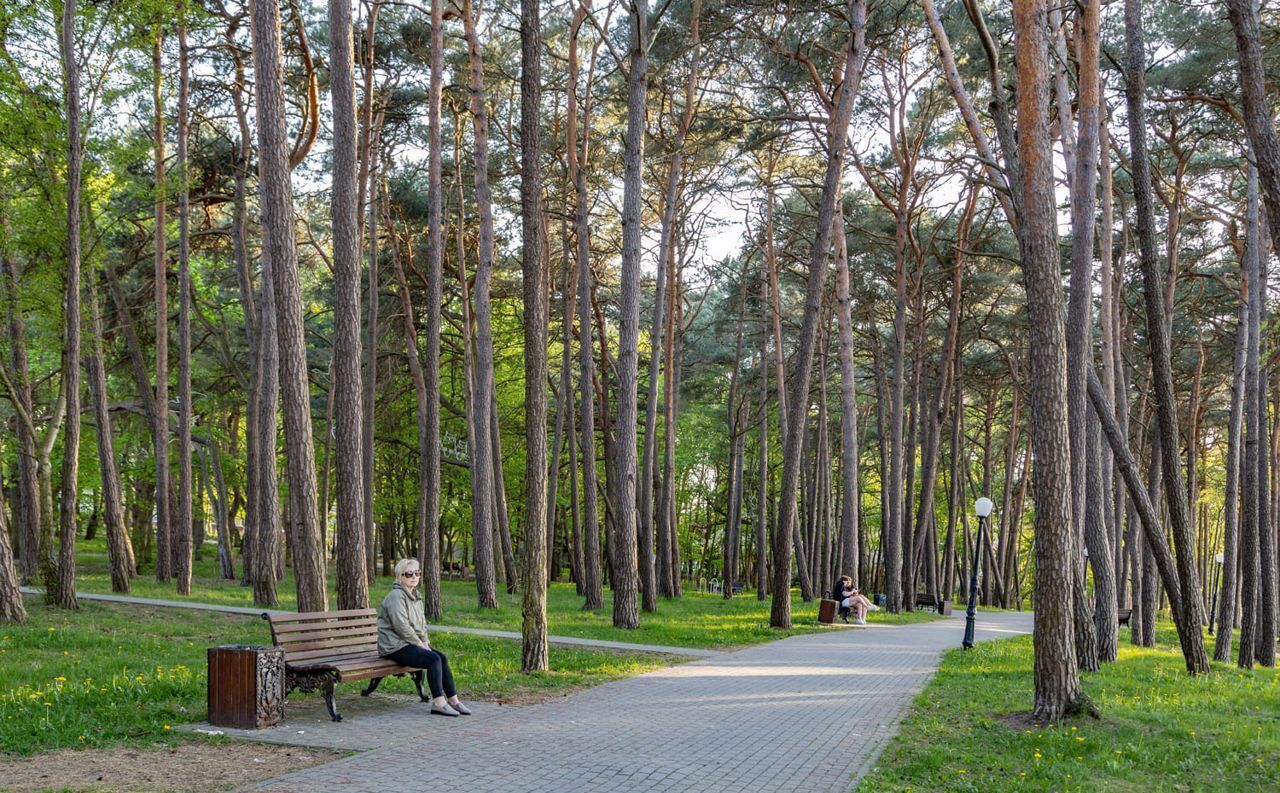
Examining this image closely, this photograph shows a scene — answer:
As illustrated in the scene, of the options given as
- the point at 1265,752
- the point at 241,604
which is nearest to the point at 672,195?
the point at 241,604

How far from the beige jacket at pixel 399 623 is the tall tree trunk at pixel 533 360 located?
1.82 metres

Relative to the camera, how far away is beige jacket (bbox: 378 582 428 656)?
9.29 meters

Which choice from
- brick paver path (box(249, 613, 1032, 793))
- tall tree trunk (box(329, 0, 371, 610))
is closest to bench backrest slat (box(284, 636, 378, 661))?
brick paver path (box(249, 613, 1032, 793))

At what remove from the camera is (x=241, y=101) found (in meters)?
21.5

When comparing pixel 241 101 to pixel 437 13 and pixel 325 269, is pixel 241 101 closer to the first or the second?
pixel 437 13

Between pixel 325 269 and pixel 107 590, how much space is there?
11.6 metres

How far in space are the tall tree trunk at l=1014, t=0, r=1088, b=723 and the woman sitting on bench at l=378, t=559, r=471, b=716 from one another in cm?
524

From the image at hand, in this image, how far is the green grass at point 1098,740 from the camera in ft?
23.5

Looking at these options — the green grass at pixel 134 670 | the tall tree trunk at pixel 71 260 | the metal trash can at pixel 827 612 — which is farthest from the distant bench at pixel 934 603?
the tall tree trunk at pixel 71 260

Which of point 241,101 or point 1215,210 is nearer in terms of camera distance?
point 241,101

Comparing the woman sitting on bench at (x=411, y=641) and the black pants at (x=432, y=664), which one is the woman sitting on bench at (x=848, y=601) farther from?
the black pants at (x=432, y=664)

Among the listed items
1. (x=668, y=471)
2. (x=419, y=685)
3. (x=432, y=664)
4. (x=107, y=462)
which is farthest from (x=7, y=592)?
(x=668, y=471)

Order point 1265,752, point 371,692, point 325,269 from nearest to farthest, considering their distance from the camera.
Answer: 1. point 1265,752
2. point 371,692
3. point 325,269

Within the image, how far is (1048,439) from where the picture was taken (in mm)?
9500
